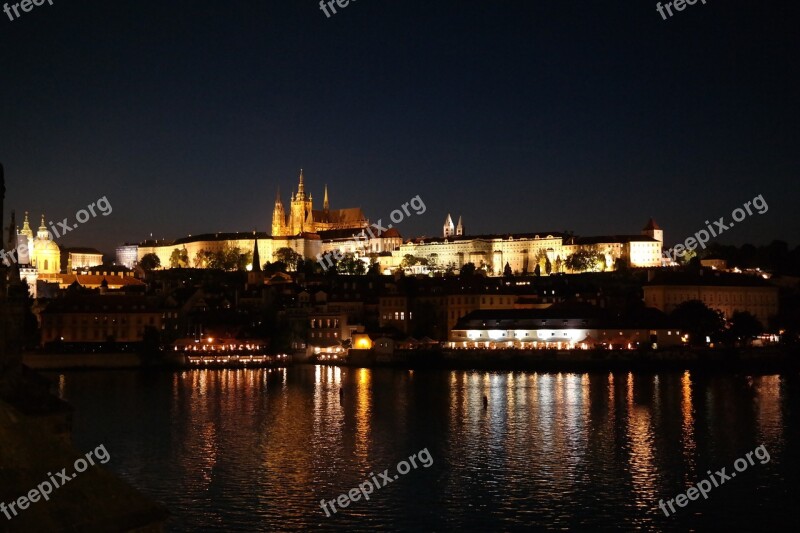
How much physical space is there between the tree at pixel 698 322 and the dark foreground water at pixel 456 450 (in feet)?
48.9

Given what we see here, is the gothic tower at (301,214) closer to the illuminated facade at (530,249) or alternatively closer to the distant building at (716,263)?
the illuminated facade at (530,249)

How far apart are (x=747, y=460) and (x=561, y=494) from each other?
5.82m

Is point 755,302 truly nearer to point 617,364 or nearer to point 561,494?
point 617,364

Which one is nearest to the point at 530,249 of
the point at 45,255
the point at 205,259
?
the point at 205,259

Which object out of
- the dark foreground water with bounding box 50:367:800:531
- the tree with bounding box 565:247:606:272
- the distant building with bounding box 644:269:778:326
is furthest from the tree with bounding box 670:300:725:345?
the tree with bounding box 565:247:606:272

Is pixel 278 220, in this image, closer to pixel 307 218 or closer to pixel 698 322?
pixel 307 218

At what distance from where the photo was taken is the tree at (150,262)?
124800 mm

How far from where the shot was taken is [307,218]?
145125 mm

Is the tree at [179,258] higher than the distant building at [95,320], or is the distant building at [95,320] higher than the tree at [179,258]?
the tree at [179,258]

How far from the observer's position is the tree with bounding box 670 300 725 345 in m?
55.0

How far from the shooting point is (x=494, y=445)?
2356 cm

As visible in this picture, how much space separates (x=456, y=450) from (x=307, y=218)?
123m

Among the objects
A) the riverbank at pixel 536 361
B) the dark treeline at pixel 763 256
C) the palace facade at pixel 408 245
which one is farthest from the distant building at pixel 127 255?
the riverbank at pixel 536 361

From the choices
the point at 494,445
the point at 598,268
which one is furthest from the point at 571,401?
the point at 598,268
